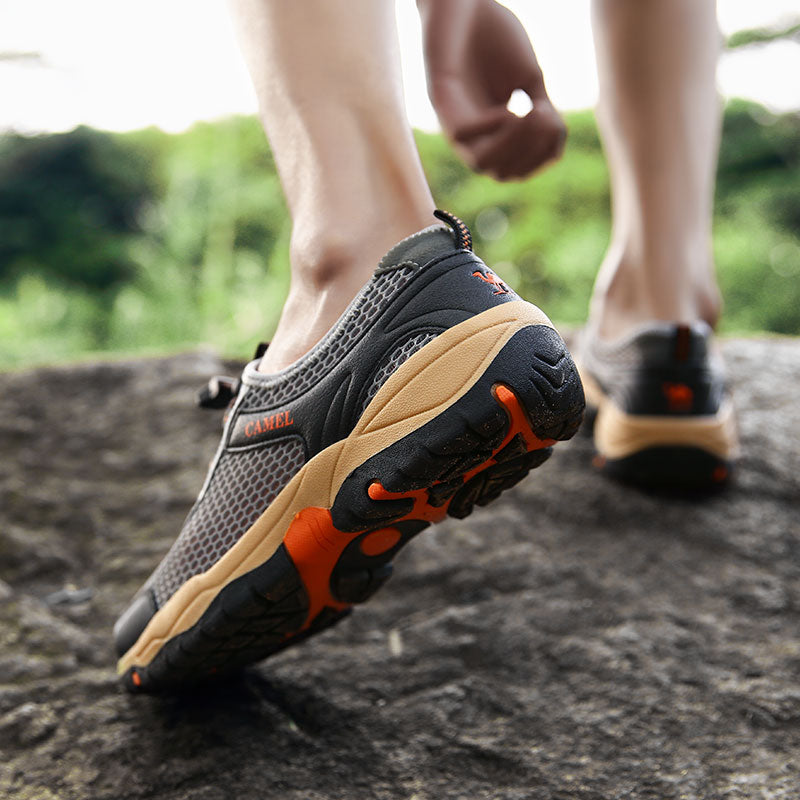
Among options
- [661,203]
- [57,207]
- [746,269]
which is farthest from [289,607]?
[57,207]

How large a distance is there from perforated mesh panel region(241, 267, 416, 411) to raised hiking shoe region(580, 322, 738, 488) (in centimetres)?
61

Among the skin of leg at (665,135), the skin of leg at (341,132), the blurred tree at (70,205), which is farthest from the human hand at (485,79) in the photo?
the blurred tree at (70,205)

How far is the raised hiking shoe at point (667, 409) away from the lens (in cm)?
107

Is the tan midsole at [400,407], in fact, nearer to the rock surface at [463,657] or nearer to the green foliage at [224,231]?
the rock surface at [463,657]

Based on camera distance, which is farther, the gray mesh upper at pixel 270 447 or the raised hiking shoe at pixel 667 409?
the raised hiking shoe at pixel 667 409

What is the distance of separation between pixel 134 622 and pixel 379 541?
0.83 ft

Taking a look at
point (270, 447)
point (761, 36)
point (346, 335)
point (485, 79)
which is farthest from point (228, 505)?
point (761, 36)

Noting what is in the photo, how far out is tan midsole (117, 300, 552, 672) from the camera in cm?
53

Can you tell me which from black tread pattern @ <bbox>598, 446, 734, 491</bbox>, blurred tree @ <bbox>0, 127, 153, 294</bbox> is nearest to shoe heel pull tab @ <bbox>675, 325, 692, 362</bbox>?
black tread pattern @ <bbox>598, 446, 734, 491</bbox>

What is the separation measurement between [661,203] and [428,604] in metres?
0.61

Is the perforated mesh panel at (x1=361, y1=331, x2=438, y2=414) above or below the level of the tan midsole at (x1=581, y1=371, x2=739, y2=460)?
above

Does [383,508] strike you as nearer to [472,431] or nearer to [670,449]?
[472,431]

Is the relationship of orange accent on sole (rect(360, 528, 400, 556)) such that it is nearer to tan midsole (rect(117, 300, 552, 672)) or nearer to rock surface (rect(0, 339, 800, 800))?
tan midsole (rect(117, 300, 552, 672))

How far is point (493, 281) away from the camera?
0.57 m
